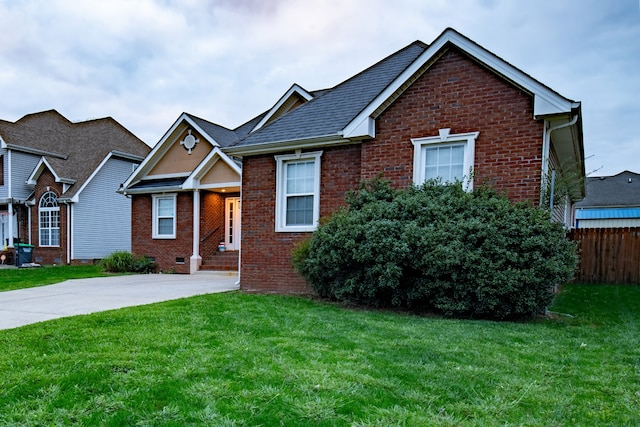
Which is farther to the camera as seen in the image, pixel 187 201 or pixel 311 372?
pixel 187 201

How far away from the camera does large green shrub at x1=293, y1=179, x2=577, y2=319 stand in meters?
6.14

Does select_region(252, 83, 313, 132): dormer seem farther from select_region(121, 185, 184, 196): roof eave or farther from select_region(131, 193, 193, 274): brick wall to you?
select_region(131, 193, 193, 274): brick wall

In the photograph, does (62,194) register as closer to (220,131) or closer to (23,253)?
(23,253)

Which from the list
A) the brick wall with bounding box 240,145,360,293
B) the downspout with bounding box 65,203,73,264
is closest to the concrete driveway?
the brick wall with bounding box 240,145,360,293

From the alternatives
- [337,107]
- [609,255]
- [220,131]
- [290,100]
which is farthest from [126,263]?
[609,255]

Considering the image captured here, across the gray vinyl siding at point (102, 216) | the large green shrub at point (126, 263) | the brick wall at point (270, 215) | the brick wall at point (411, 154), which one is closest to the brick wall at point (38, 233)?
the gray vinyl siding at point (102, 216)

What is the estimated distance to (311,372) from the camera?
11.2 ft

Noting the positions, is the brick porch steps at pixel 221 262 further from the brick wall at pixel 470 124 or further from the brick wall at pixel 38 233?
the brick wall at pixel 38 233

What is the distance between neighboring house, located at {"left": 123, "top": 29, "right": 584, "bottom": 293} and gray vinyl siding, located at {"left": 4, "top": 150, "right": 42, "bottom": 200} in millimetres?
16623

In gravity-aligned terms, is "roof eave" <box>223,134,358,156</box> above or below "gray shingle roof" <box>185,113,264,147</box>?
below

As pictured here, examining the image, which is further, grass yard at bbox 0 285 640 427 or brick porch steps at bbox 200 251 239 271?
brick porch steps at bbox 200 251 239 271

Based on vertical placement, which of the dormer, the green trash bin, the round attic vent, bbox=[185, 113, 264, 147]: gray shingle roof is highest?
the dormer

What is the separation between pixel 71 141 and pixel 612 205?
35045mm

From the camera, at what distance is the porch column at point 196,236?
14.6 metres
